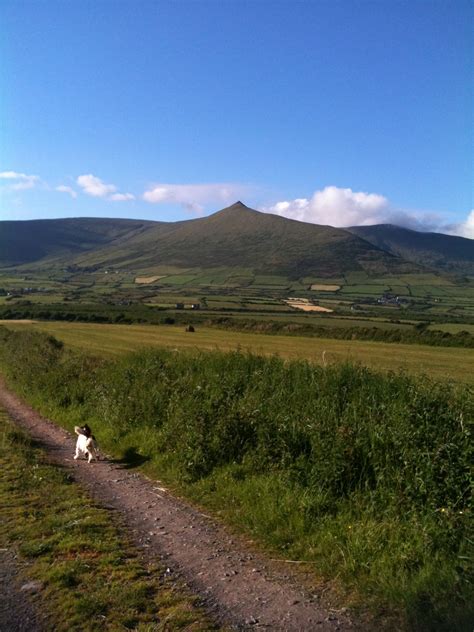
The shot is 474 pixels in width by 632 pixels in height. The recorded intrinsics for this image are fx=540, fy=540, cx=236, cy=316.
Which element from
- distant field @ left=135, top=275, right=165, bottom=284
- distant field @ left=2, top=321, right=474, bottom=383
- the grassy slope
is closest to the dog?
the grassy slope

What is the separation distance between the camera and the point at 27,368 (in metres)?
23.2

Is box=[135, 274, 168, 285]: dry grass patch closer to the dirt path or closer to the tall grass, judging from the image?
the tall grass

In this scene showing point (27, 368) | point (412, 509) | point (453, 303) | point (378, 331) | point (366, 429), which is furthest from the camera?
point (453, 303)

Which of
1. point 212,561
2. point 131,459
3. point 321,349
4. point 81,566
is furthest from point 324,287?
point 81,566

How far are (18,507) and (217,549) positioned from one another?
3256mm

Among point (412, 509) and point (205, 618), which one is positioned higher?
point (412, 509)

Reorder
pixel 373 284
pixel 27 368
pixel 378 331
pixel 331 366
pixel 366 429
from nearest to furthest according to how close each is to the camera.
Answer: pixel 366 429 → pixel 331 366 → pixel 27 368 → pixel 378 331 → pixel 373 284

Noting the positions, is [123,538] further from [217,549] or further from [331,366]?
[331,366]

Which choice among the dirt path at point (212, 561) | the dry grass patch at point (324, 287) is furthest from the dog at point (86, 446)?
the dry grass patch at point (324, 287)

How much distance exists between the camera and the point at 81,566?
237 inches

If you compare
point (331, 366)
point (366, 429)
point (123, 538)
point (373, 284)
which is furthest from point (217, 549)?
point (373, 284)

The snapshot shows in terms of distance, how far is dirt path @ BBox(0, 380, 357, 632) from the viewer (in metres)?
5.06

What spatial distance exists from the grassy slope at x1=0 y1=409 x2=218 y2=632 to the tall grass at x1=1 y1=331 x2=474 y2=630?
1.69 m

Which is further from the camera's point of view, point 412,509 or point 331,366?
point 331,366
